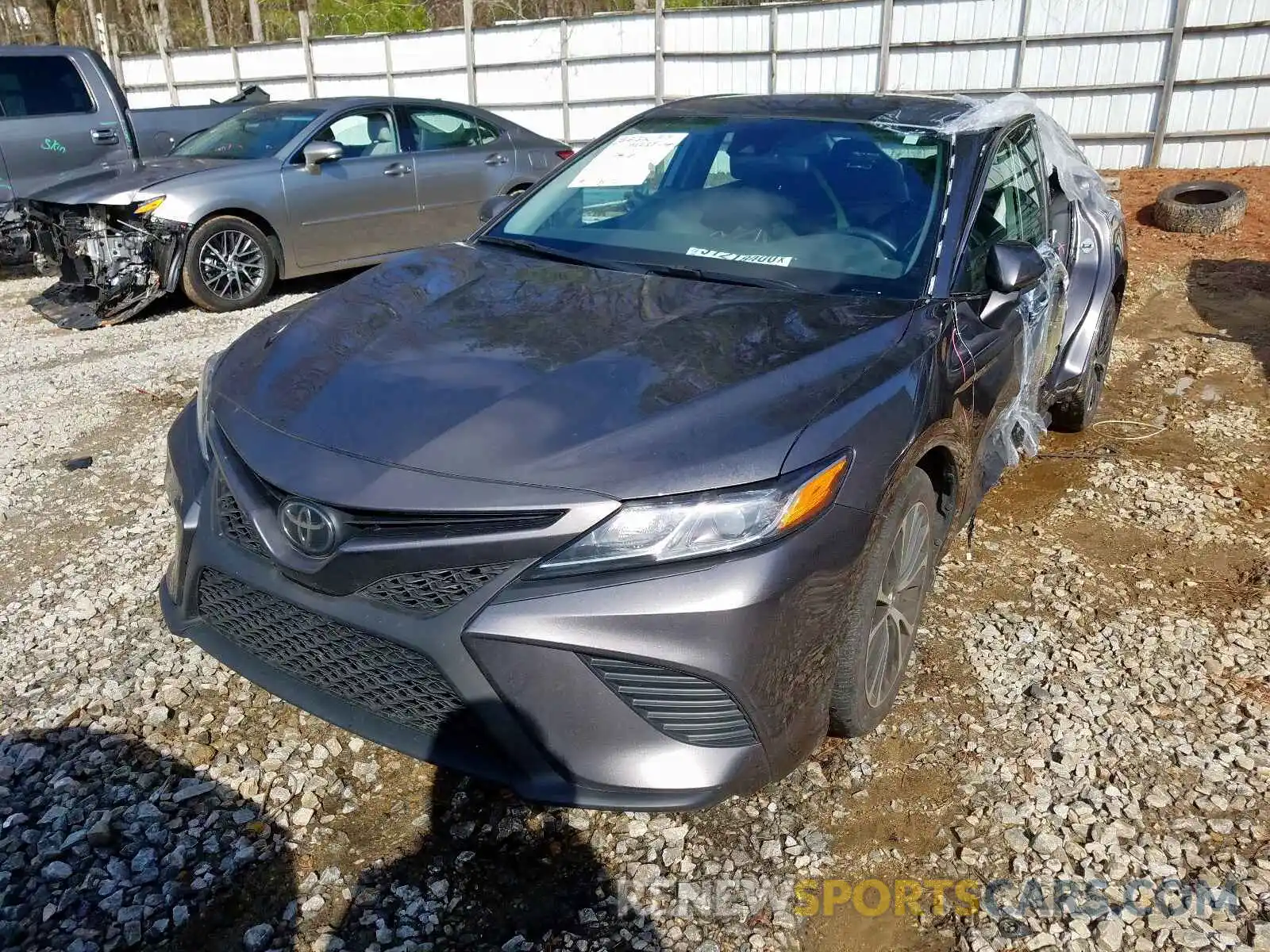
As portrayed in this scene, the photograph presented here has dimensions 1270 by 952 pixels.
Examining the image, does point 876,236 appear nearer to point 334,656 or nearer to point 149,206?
point 334,656

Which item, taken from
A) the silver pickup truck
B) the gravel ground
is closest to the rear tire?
the gravel ground

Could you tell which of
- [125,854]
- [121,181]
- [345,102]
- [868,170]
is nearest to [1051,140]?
[868,170]

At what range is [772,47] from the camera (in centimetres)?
1326

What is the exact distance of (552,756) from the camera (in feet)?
6.33

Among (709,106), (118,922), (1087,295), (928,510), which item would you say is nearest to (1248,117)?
(1087,295)

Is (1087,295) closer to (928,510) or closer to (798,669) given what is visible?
(928,510)

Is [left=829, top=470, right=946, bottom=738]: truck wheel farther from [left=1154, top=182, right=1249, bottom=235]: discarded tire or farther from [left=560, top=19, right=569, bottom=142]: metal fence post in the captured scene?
[left=560, top=19, right=569, bottom=142]: metal fence post

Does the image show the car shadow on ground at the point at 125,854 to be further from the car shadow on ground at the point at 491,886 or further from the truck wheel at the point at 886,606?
the truck wheel at the point at 886,606

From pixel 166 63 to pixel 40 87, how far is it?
10396mm

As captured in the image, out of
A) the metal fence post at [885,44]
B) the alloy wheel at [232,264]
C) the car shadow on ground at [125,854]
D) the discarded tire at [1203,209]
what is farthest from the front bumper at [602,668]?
the metal fence post at [885,44]

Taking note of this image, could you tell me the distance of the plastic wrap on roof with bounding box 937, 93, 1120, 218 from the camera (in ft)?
11.1

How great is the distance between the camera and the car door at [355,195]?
23.9 feet

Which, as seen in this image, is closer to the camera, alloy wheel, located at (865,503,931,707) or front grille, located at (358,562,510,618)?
front grille, located at (358,562,510,618)

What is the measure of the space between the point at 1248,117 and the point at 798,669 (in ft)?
41.1
